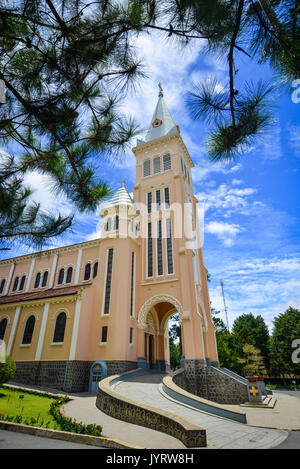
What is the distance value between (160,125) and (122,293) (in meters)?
18.2

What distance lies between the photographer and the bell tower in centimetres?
1714

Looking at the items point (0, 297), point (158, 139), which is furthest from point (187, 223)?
point (0, 297)

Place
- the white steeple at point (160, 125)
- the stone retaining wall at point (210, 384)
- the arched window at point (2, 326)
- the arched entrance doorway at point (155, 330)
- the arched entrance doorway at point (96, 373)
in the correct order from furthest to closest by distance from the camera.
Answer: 1. the white steeple at point (160, 125)
2. the arched window at point (2, 326)
3. the arched entrance doorway at point (155, 330)
4. the arched entrance doorway at point (96, 373)
5. the stone retaining wall at point (210, 384)

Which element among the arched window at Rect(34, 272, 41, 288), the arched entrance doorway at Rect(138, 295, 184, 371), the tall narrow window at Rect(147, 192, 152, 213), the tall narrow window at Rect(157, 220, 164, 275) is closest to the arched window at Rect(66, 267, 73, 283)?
the arched window at Rect(34, 272, 41, 288)

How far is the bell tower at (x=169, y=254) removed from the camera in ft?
56.2

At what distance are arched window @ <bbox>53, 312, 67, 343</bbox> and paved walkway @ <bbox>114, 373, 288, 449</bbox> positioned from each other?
6142mm

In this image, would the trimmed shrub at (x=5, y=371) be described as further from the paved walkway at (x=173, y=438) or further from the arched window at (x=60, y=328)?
the arched window at (x=60, y=328)

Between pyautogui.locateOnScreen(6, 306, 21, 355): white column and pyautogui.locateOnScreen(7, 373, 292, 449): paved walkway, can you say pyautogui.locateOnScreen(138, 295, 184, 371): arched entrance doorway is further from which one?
pyautogui.locateOnScreen(6, 306, 21, 355): white column

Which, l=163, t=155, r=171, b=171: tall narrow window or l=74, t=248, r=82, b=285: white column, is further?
l=163, t=155, r=171, b=171: tall narrow window

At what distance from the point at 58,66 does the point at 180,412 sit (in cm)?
980

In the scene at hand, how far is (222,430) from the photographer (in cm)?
676

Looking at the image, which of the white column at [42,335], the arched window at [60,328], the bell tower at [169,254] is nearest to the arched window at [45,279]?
the white column at [42,335]

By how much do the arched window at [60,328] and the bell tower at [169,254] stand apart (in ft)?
16.5
